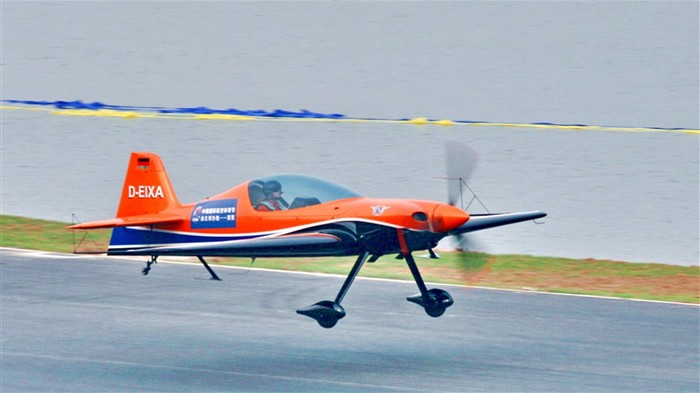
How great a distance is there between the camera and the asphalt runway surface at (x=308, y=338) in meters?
20.4

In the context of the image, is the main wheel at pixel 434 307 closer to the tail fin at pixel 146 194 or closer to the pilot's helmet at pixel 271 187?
the pilot's helmet at pixel 271 187

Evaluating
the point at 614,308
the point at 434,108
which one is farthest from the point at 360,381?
the point at 434,108

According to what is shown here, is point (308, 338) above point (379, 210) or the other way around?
the other way around

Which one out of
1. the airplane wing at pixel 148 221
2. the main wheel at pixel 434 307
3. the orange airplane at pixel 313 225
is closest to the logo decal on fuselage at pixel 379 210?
the orange airplane at pixel 313 225

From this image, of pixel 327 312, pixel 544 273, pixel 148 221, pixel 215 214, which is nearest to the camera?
pixel 327 312

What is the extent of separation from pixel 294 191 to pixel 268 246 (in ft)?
3.39

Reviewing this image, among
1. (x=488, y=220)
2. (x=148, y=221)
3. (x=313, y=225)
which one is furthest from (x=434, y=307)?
(x=148, y=221)

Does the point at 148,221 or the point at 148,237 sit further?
the point at 148,237

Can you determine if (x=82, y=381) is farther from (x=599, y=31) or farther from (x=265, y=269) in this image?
(x=599, y=31)

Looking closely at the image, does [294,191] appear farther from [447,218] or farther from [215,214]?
[447,218]

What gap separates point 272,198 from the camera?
2061 centimetres

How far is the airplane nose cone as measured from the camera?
19.4m

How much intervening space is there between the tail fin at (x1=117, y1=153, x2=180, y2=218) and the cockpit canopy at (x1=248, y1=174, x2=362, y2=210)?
2.47 meters

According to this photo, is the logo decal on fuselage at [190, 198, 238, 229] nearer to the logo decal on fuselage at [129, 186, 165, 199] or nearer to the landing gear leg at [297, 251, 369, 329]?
the logo decal on fuselage at [129, 186, 165, 199]
